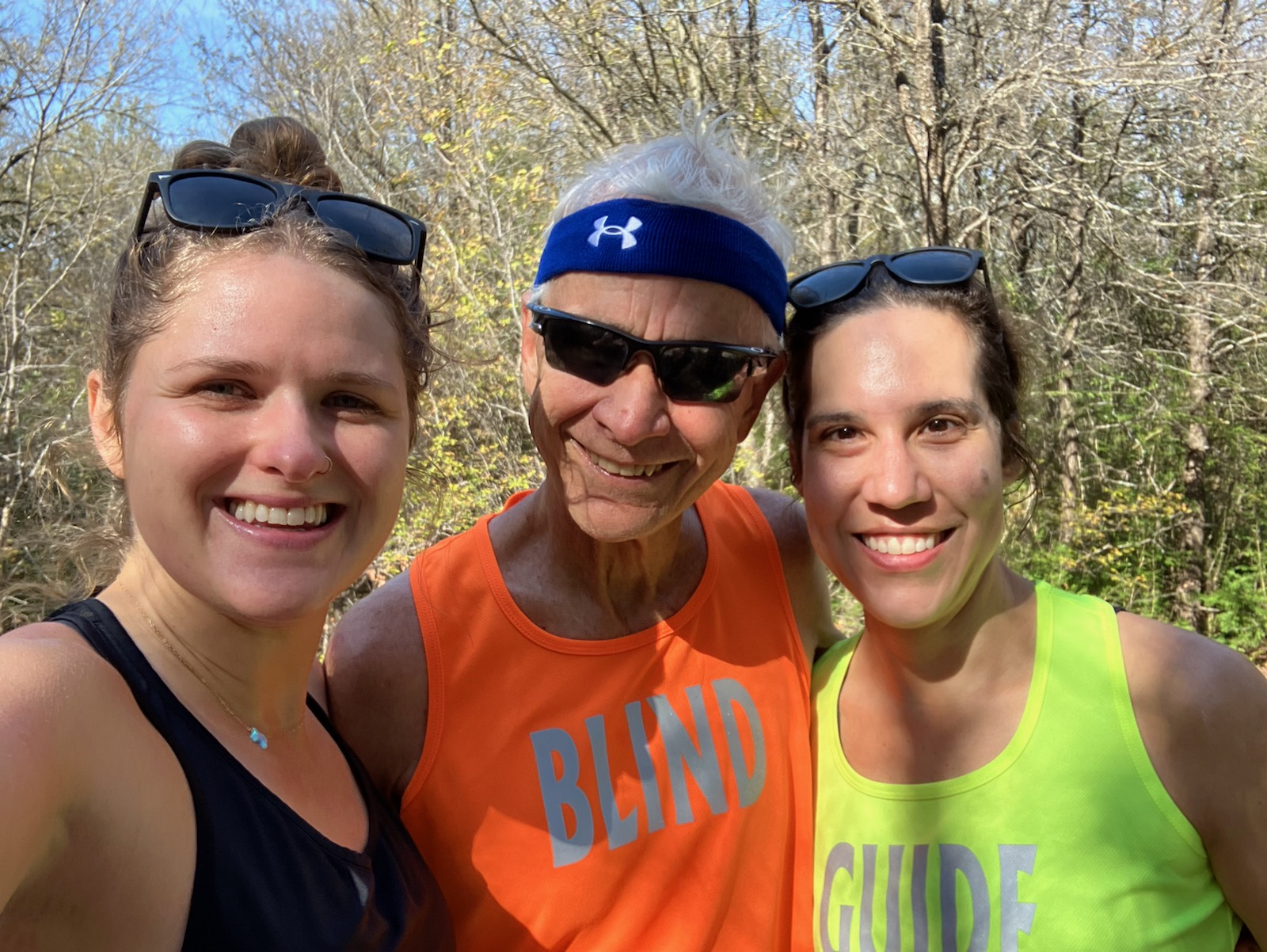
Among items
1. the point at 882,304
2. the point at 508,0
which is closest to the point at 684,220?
the point at 882,304

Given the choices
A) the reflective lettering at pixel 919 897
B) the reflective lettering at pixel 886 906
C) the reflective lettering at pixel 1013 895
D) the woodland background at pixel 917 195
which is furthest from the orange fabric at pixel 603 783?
the woodland background at pixel 917 195

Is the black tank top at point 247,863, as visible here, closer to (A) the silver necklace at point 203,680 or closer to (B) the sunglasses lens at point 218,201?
(A) the silver necklace at point 203,680

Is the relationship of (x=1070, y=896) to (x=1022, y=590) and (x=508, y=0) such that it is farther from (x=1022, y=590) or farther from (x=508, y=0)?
(x=508, y=0)

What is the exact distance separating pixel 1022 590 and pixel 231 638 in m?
1.60

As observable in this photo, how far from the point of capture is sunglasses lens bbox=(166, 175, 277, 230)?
1.42 metres

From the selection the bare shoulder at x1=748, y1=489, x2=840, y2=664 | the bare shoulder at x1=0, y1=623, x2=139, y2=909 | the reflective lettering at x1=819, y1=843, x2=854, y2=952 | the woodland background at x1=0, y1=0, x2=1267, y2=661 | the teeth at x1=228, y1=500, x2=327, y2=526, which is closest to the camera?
the bare shoulder at x1=0, y1=623, x2=139, y2=909

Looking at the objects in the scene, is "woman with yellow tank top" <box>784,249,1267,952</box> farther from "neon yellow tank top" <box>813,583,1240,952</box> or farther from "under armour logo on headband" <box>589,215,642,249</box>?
"under armour logo on headband" <box>589,215,642,249</box>

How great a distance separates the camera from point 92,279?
1669 millimetres

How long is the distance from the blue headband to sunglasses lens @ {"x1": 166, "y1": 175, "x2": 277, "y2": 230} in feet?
2.33

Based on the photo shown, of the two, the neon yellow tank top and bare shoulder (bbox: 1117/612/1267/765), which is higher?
bare shoulder (bbox: 1117/612/1267/765)

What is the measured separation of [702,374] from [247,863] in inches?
49.4

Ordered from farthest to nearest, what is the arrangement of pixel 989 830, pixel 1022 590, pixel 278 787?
pixel 1022 590, pixel 989 830, pixel 278 787

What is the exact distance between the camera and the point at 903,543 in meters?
1.94

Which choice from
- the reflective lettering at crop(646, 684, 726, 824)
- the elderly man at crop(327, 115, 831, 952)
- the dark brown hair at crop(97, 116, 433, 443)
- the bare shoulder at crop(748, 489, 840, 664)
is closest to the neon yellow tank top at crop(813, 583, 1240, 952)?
the elderly man at crop(327, 115, 831, 952)
